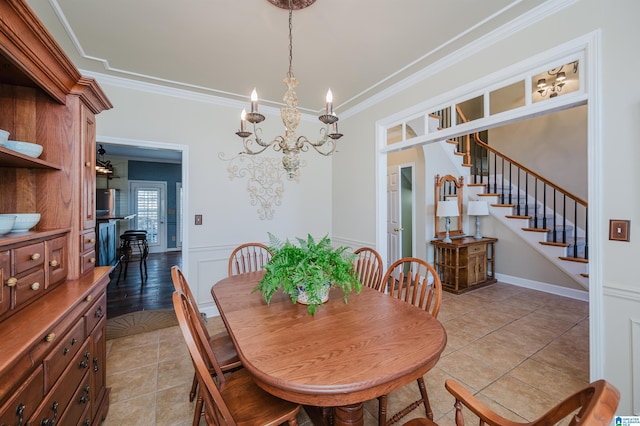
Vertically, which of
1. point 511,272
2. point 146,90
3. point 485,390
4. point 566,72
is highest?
point 146,90

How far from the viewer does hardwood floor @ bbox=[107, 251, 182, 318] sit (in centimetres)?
369

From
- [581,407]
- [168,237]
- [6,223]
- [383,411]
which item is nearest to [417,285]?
[383,411]

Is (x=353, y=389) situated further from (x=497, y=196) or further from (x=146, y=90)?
(x=497, y=196)

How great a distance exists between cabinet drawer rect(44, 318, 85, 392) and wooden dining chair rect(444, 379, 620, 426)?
1.58 metres

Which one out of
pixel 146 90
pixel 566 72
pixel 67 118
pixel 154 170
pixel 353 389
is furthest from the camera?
pixel 154 170

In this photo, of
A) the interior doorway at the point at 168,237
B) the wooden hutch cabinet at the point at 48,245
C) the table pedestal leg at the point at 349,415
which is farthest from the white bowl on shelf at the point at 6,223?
the interior doorway at the point at 168,237

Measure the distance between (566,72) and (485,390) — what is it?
2391 mm

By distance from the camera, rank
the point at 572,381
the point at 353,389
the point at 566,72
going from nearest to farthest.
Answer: the point at 353,389
the point at 566,72
the point at 572,381

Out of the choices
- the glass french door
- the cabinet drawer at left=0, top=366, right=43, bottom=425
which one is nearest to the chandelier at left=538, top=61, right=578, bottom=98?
the cabinet drawer at left=0, top=366, right=43, bottom=425

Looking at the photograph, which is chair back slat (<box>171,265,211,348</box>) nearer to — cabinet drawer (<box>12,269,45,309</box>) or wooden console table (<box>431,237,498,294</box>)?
cabinet drawer (<box>12,269,45,309</box>)

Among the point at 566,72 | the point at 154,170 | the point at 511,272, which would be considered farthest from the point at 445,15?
the point at 154,170

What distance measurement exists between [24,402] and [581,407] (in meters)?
1.72

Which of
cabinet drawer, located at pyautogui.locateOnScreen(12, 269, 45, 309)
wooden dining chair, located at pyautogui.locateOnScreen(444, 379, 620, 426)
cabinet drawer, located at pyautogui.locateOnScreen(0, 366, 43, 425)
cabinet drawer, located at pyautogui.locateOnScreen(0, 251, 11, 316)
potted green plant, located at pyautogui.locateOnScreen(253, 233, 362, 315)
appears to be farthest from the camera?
potted green plant, located at pyautogui.locateOnScreen(253, 233, 362, 315)

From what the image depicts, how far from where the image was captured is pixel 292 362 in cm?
108
